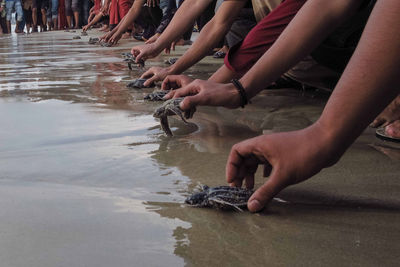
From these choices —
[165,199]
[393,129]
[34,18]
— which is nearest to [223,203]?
[165,199]

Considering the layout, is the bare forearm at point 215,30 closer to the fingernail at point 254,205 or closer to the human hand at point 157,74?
the human hand at point 157,74

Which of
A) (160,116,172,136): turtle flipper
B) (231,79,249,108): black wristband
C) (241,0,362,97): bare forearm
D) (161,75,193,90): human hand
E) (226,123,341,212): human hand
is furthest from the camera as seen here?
(161,75,193,90): human hand

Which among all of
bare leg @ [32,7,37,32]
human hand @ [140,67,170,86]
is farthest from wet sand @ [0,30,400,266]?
bare leg @ [32,7,37,32]

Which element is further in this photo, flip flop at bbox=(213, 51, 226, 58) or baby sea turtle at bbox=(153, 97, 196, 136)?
flip flop at bbox=(213, 51, 226, 58)

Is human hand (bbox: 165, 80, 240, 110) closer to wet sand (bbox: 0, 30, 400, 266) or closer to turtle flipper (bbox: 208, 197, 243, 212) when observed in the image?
wet sand (bbox: 0, 30, 400, 266)

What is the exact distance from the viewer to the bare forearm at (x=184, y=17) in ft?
8.50

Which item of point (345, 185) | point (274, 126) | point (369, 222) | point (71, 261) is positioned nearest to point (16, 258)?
point (71, 261)

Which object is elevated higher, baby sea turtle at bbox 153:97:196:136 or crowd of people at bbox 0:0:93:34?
baby sea turtle at bbox 153:97:196:136

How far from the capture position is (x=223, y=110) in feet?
7.80

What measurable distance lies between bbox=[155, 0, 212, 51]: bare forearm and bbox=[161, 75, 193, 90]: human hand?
47 centimetres

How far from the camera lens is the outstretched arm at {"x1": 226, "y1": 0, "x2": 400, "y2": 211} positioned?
925mm

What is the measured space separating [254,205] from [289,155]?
0.49 feet

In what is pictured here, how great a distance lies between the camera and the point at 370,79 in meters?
0.94

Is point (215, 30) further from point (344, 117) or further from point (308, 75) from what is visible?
point (344, 117)
